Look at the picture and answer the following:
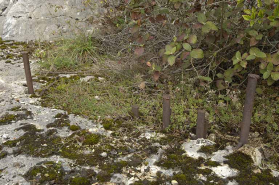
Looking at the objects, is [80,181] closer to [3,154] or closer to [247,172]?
[3,154]

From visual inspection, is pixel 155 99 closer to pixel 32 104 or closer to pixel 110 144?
pixel 110 144

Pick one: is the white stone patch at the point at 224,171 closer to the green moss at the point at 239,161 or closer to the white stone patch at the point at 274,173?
the green moss at the point at 239,161

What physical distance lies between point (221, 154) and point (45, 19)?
562 centimetres

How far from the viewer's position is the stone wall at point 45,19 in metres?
6.00

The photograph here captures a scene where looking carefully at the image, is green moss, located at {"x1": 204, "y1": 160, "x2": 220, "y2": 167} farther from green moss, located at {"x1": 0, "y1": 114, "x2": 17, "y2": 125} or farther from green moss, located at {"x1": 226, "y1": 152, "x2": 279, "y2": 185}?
green moss, located at {"x1": 0, "y1": 114, "x2": 17, "y2": 125}

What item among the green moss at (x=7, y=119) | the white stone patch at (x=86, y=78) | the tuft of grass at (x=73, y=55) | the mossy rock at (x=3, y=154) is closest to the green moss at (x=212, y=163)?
the mossy rock at (x=3, y=154)

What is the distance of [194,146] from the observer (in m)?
2.36

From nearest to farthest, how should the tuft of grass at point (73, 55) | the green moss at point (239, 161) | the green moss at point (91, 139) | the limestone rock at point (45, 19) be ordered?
the green moss at point (239, 161)
the green moss at point (91, 139)
the tuft of grass at point (73, 55)
the limestone rock at point (45, 19)

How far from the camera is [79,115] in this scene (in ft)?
9.71

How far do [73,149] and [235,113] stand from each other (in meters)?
1.68

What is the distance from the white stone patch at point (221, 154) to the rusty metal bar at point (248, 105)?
0.26 feet

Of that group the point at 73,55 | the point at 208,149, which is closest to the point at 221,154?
the point at 208,149

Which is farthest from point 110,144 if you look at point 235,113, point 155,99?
point 235,113

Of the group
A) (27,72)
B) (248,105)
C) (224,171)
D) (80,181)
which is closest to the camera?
(80,181)
